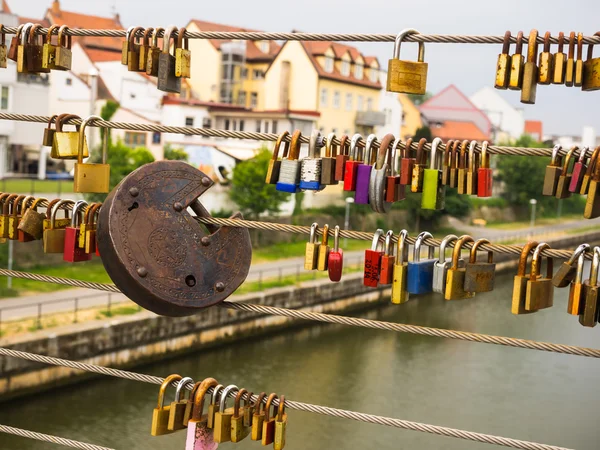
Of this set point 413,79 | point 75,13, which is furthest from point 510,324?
point 75,13

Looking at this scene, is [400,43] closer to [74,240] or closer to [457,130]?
[74,240]

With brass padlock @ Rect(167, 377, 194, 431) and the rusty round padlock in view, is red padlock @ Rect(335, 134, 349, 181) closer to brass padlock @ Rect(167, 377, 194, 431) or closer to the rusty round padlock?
the rusty round padlock

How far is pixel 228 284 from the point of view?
1980mm

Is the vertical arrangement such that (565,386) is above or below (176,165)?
below

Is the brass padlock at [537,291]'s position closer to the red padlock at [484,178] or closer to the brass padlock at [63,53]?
the red padlock at [484,178]

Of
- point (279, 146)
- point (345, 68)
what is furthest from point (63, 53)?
point (345, 68)

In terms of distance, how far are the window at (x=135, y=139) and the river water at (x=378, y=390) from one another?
8.46 m

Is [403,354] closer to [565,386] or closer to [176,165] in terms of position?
[565,386]

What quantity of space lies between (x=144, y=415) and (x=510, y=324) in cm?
897

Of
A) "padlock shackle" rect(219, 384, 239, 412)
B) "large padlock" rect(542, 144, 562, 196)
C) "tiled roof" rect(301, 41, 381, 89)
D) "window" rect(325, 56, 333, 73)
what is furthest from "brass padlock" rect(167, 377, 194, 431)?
"window" rect(325, 56, 333, 73)

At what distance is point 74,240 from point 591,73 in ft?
4.45

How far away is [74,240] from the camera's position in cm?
215

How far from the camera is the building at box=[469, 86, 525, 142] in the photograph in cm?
3644

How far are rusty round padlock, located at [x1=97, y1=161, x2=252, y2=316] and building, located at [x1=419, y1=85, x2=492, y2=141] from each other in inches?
1193
